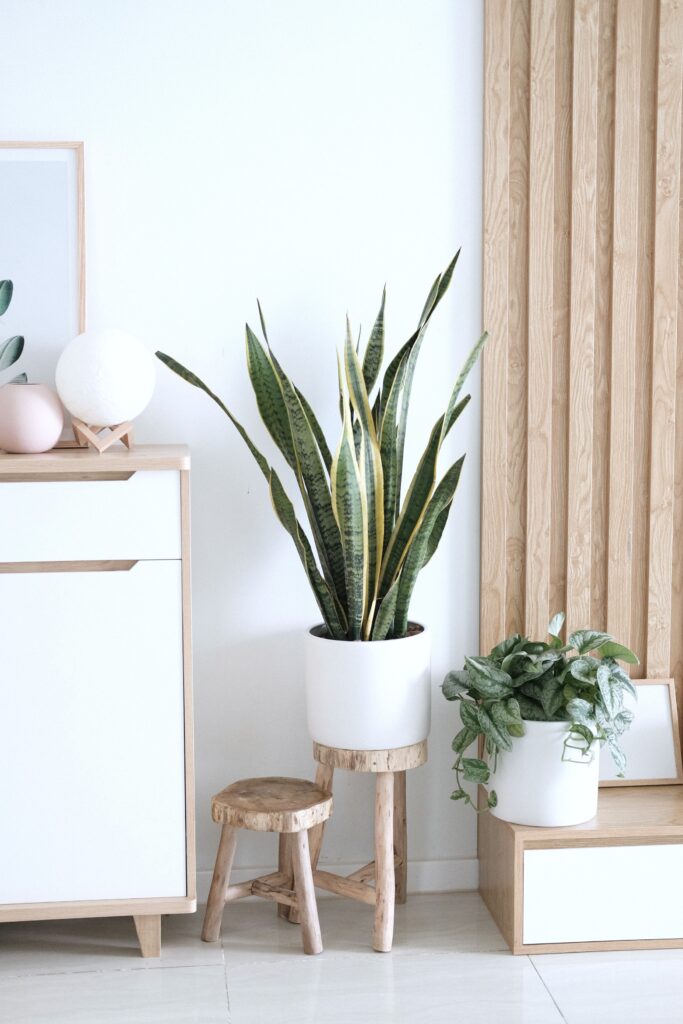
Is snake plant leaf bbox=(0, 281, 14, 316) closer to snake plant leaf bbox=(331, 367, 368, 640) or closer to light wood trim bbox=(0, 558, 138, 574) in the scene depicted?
light wood trim bbox=(0, 558, 138, 574)

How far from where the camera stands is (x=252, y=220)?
2.57m

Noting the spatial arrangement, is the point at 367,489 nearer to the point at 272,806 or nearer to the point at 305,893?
the point at 272,806

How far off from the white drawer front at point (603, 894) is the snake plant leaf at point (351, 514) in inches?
26.5

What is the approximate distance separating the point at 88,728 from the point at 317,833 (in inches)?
24.6

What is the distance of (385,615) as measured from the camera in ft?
7.91

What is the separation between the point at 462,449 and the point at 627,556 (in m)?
0.48

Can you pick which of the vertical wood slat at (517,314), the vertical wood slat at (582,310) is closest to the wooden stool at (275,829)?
the vertical wood slat at (517,314)

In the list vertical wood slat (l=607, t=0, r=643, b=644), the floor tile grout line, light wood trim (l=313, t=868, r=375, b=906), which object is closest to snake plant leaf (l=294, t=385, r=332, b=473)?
vertical wood slat (l=607, t=0, r=643, b=644)

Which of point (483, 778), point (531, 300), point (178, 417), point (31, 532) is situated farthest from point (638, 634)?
point (31, 532)

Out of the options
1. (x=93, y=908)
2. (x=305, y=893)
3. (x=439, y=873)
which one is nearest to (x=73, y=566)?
(x=93, y=908)

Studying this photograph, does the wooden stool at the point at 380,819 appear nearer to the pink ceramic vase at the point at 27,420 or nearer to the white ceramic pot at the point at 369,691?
the white ceramic pot at the point at 369,691

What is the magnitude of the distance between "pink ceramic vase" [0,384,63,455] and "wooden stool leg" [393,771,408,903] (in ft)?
3.63

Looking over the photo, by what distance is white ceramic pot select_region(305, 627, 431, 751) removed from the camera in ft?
7.79

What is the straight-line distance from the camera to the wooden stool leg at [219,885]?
8.07 ft
